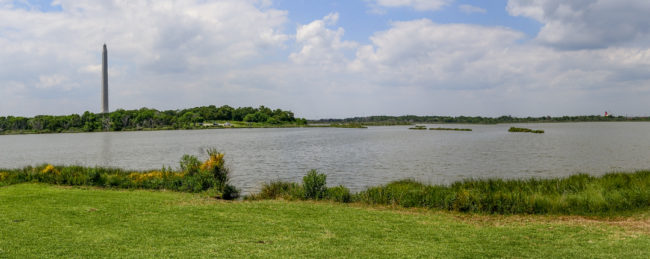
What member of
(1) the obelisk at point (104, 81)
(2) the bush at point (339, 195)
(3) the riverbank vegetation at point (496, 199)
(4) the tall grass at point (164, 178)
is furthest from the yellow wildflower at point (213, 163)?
(1) the obelisk at point (104, 81)

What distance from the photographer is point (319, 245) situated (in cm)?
844

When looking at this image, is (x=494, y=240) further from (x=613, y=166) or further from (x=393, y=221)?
(x=613, y=166)

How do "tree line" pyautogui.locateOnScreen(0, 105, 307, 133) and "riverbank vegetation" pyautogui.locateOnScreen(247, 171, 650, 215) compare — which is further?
"tree line" pyautogui.locateOnScreen(0, 105, 307, 133)

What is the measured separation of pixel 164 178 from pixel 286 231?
1009cm

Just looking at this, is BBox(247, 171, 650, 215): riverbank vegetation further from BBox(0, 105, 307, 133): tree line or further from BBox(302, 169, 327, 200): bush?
BBox(0, 105, 307, 133): tree line

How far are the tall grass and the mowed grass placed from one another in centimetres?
303

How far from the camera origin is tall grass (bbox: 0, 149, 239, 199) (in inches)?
644

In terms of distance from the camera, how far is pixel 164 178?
17.6m

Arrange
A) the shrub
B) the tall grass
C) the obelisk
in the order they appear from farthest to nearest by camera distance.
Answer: the obelisk < the shrub < the tall grass

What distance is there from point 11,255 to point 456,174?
24.7 metres

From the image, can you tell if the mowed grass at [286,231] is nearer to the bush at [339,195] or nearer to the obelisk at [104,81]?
the bush at [339,195]

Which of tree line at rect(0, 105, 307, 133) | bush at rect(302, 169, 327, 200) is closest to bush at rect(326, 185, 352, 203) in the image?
bush at rect(302, 169, 327, 200)

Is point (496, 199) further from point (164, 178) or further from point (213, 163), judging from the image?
point (164, 178)

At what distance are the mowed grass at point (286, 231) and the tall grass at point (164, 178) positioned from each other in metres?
3.03
